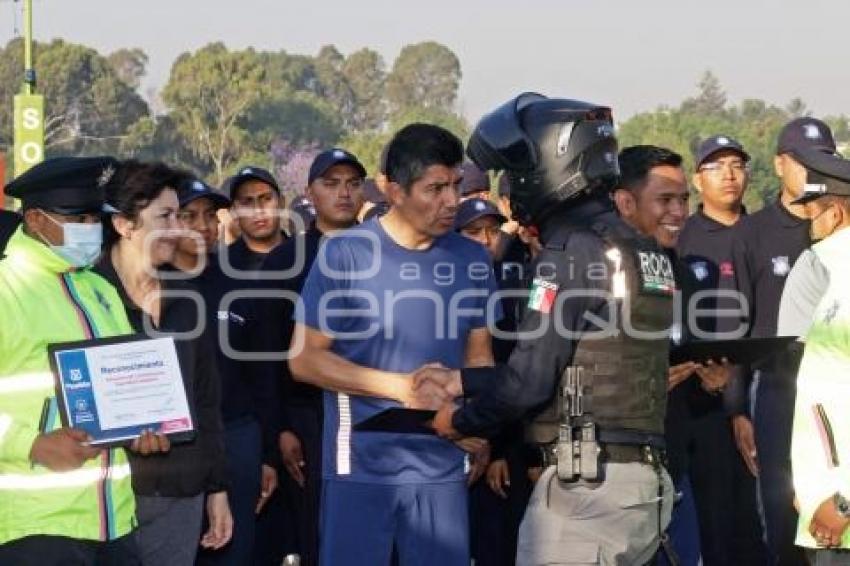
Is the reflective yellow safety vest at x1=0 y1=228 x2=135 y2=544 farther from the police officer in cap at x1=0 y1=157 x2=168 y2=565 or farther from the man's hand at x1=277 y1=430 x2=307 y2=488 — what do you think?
the man's hand at x1=277 y1=430 x2=307 y2=488

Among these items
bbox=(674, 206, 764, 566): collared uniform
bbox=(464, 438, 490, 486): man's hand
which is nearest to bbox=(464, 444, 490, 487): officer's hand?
bbox=(464, 438, 490, 486): man's hand

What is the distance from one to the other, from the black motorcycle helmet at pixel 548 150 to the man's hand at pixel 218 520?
1.74 m

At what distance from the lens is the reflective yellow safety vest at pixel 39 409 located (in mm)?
5273

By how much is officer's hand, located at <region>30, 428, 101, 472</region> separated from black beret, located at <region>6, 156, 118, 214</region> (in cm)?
75

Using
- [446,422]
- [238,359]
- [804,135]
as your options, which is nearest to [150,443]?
[446,422]

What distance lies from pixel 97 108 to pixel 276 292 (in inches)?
5541

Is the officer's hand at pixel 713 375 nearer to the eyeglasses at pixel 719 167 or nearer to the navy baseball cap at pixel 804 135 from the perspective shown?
the navy baseball cap at pixel 804 135

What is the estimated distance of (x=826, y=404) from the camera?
562 cm

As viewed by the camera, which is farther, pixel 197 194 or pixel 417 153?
pixel 197 194

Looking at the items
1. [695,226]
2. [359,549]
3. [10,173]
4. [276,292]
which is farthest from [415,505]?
[10,173]

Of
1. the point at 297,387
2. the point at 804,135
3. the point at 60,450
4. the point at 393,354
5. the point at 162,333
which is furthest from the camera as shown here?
the point at 804,135

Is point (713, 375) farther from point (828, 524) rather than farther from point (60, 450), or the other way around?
point (60, 450)

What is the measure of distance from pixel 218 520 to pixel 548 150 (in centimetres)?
209

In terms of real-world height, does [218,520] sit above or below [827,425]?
below
